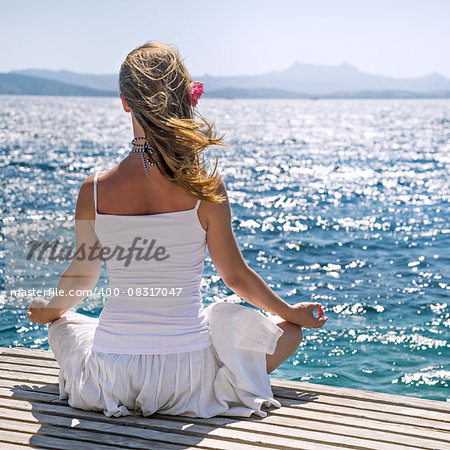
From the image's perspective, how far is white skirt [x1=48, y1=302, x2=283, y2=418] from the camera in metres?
→ 2.74

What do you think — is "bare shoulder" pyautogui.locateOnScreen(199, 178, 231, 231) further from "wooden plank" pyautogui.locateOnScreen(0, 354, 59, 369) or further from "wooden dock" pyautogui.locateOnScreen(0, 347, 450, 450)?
"wooden plank" pyautogui.locateOnScreen(0, 354, 59, 369)

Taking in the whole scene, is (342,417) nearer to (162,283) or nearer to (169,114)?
(162,283)

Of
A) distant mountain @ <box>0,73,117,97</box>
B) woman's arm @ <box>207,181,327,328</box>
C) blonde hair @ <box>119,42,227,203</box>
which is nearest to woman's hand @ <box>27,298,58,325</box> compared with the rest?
woman's arm @ <box>207,181,327,328</box>

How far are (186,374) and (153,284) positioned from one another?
430mm

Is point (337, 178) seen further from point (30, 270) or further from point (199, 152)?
point (199, 152)

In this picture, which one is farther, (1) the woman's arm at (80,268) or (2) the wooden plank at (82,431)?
(1) the woman's arm at (80,268)

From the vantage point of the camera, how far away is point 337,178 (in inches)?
739

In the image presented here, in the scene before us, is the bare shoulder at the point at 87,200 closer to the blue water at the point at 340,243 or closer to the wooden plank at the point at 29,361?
the blue water at the point at 340,243

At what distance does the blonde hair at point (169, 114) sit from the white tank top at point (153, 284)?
15 centimetres

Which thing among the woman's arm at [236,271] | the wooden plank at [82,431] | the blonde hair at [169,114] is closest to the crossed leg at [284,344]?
the woman's arm at [236,271]

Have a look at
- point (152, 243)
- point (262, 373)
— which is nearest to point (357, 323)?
point (262, 373)

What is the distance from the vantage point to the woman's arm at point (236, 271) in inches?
108

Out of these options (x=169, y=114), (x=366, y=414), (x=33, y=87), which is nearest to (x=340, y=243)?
(x=366, y=414)

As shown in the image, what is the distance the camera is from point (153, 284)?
2.67 m
